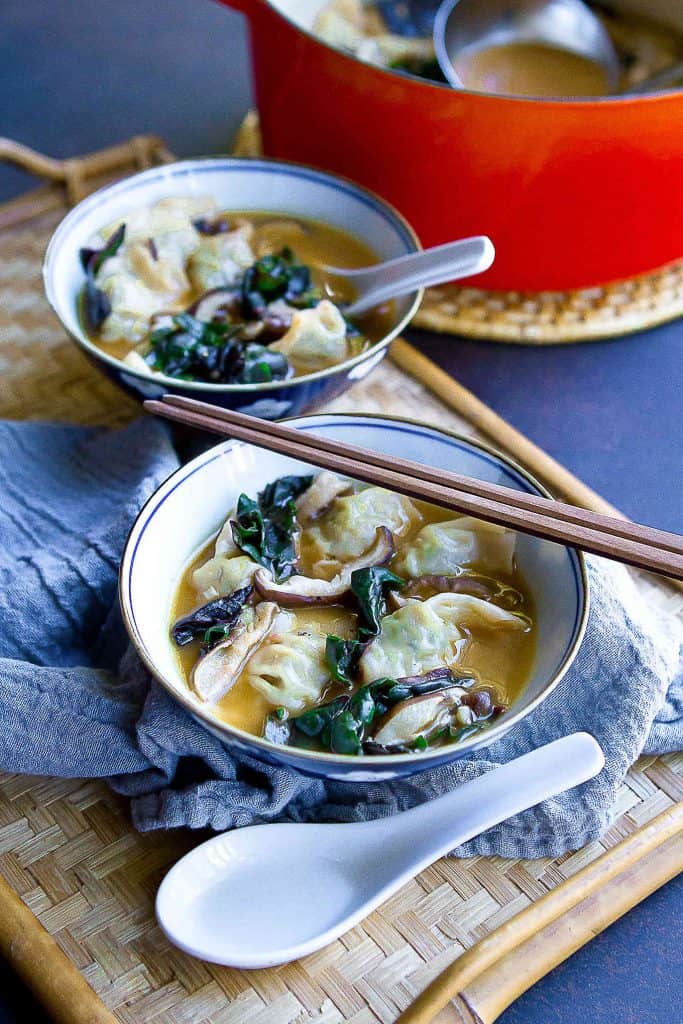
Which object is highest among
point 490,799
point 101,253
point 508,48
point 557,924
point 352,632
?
point 508,48

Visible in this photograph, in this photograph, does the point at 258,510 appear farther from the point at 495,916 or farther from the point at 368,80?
the point at 368,80

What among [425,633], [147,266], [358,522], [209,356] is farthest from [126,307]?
[425,633]

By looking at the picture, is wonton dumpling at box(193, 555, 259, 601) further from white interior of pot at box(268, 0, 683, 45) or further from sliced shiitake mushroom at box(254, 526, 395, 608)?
white interior of pot at box(268, 0, 683, 45)

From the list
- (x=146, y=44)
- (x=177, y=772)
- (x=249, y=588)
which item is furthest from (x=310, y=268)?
(x=146, y=44)

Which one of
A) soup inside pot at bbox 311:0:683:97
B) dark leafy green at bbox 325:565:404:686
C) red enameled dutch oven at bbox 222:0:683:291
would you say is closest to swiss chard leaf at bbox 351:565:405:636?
dark leafy green at bbox 325:565:404:686

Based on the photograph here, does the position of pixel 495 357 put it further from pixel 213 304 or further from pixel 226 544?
pixel 226 544
